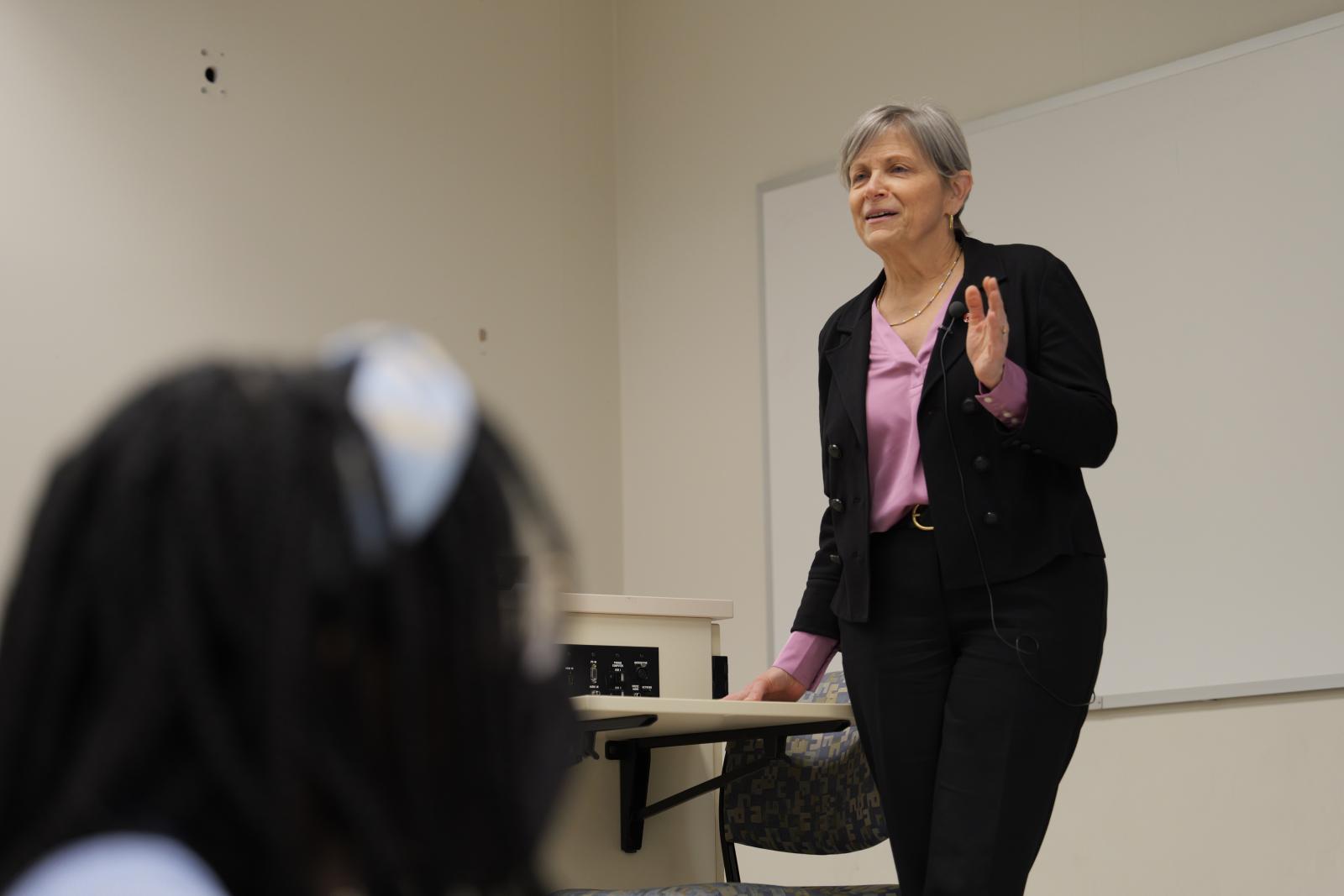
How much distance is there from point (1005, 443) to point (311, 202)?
123 inches

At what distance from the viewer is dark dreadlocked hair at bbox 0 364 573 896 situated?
1.35 feet

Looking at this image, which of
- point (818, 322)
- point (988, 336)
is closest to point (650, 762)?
point (988, 336)

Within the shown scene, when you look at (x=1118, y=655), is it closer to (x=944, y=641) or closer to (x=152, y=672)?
(x=944, y=641)

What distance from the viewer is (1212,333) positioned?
380cm

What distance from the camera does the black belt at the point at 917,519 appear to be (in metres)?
1.94

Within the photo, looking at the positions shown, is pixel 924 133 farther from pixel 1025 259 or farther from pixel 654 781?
pixel 654 781

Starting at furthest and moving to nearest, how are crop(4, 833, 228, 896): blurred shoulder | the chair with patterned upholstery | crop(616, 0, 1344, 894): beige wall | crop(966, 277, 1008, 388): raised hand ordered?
crop(616, 0, 1344, 894): beige wall < the chair with patterned upholstery < crop(966, 277, 1008, 388): raised hand < crop(4, 833, 228, 896): blurred shoulder

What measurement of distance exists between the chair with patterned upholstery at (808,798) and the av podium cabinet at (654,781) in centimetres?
10

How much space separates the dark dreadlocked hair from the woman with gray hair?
144 cm

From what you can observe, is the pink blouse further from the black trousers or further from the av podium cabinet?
the av podium cabinet

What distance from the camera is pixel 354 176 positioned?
182 inches

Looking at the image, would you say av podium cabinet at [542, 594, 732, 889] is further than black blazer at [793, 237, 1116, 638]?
Yes

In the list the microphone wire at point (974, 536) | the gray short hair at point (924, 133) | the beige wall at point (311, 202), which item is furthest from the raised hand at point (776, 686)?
the beige wall at point (311, 202)

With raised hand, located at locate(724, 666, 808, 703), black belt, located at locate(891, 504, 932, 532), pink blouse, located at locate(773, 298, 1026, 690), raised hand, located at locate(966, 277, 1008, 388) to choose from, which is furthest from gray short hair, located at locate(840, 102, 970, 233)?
raised hand, located at locate(724, 666, 808, 703)
